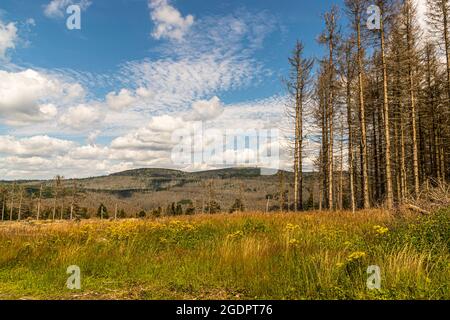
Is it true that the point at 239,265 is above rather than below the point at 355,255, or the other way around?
below

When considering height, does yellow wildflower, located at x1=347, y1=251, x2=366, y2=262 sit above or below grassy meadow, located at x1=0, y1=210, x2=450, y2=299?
above

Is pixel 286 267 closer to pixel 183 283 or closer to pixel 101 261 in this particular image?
pixel 183 283

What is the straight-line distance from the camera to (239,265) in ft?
20.7

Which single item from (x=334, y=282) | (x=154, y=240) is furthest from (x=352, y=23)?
(x=334, y=282)

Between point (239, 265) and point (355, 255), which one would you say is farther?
point (239, 265)

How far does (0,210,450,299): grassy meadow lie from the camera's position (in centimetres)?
481

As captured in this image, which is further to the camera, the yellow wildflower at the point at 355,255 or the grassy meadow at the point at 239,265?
the yellow wildflower at the point at 355,255

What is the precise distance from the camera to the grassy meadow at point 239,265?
15.8ft

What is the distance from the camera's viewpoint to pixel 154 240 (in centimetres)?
955

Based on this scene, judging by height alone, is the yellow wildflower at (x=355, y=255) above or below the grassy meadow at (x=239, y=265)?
above

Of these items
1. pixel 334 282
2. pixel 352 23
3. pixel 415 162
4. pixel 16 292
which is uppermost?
pixel 352 23

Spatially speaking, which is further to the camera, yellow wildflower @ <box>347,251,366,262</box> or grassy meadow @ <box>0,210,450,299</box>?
yellow wildflower @ <box>347,251,366,262</box>
